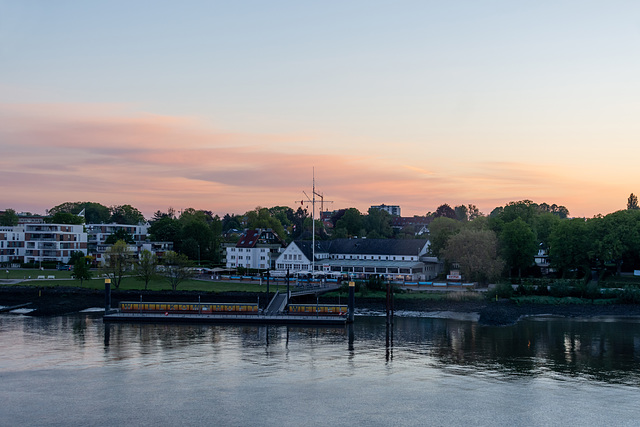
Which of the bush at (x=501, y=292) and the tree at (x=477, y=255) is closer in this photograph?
the bush at (x=501, y=292)

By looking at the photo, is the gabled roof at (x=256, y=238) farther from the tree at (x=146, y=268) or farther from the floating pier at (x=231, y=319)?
the floating pier at (x=231, y=319)

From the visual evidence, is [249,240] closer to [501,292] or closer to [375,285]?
[375,285]

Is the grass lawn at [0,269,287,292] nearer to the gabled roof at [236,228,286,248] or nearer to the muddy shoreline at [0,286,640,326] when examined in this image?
the muddy shoreline at [0,286,640,326]

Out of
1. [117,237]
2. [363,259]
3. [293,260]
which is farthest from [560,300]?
[117,237]

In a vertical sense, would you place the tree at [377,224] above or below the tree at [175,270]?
above

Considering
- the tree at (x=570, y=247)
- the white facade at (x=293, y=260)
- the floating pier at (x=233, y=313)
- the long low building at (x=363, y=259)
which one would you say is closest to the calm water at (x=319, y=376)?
the floating pier at (x=233, y=313)

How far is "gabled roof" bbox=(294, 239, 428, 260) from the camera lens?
114125 millimetres

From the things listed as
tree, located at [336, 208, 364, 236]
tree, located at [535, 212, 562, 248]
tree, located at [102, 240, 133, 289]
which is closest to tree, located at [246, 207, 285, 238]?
tree, located at [336, 208, 364, 236]

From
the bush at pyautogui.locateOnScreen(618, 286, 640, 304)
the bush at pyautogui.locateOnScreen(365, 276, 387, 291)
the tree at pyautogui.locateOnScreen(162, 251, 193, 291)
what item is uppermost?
the tree at pyautogui.locateOnScreen(162, 251, 193, 291)

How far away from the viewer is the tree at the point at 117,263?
327 feet

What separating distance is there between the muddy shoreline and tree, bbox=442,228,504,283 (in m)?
10.9

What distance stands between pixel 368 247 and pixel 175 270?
3823cm

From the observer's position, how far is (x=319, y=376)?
46.8 metres

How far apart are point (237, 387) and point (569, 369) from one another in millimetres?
26095
